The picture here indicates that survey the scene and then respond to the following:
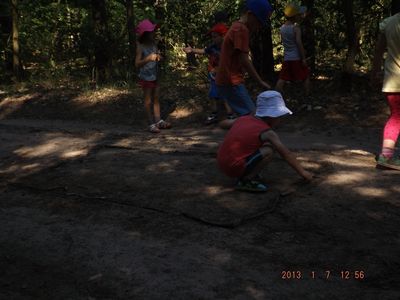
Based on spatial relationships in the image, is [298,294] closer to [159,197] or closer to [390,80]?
[159,197]

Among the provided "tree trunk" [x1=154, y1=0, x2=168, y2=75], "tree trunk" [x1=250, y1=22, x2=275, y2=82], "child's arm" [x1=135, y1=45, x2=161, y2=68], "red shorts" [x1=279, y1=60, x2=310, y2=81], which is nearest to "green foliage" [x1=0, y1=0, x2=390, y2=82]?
"tree trunk" [x1=154, y1=0, x2=168, y2=75]

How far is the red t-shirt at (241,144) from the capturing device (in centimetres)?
444

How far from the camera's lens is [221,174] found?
16.9 feet

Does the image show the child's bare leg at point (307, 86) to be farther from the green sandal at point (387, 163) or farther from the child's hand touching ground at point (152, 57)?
the green sandal at point (387, 163)

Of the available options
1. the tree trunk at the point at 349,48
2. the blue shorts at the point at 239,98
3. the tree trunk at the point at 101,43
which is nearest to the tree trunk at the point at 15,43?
the tree trunk at the point at 101,43

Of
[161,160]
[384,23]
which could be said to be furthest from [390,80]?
[161,160]

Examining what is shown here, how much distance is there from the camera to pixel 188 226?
13.1 ft

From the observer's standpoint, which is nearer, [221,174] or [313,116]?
[221,174]

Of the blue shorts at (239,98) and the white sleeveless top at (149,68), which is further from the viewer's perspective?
the white sleeveless top at (149,68)

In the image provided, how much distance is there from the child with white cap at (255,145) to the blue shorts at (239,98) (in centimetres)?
97

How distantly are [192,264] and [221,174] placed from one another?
6.03 ft

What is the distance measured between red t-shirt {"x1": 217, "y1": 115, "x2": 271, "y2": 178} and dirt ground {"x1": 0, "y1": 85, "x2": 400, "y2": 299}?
25 centimetres

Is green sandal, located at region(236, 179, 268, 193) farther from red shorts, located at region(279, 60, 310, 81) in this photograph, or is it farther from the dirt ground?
red shorts, located at region(279, 60, 310, 81)

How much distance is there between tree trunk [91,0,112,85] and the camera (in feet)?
36.1
